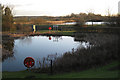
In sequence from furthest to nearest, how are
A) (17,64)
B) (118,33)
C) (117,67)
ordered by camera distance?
(17,64), (118,33), (117,67)

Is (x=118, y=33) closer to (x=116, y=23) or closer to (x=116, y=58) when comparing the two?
(x=116, y=58)

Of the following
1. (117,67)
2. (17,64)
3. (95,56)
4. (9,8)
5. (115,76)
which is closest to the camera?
(115,76)

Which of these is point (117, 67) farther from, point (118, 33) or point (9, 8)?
point (9, 8)

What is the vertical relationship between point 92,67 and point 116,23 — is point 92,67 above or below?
below

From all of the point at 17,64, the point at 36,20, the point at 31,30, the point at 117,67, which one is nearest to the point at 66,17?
the point at 36,20

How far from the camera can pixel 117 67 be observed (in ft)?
18.5

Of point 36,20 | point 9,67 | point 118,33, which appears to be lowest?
point 9,67

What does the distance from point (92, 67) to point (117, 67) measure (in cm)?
123

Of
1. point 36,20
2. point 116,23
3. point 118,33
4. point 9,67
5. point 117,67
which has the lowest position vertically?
point 9,67

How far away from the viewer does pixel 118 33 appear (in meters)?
6.23

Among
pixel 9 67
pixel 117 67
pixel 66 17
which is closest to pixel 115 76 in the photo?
pixel 117 67

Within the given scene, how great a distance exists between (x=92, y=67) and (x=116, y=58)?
3.46 feet

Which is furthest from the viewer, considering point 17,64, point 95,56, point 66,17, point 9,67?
point 66,17

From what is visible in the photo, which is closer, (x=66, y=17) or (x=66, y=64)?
(x=66, y=64)
